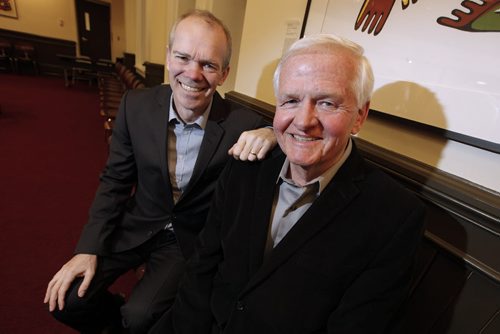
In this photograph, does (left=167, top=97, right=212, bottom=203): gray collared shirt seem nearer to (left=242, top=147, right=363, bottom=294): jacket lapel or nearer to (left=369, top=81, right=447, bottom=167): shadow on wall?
(left=242, top=147, right=363, bottom=294): jacket lapel

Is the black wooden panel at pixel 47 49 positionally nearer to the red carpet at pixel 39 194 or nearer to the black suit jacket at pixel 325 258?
the red carpet at pixel 39 194

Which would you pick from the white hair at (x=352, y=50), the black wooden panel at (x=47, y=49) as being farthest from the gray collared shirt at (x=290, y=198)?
the black wooden panel at (x=47, y=49)

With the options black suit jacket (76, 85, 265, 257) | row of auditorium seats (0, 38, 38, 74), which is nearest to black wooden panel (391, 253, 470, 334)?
black suit jacket (76, 85, 265, 257)

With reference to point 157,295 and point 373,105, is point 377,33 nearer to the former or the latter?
point 373,105

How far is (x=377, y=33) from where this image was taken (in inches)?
41.7

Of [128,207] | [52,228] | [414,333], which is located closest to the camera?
[414,333]

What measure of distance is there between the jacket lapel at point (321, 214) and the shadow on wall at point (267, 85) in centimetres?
103

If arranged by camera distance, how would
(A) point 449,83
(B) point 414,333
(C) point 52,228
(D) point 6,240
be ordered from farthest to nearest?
(C) point 52,228 < (D) point 6,240 < (B) point 414,333 < (A) point 449,83

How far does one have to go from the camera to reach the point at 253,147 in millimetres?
1066

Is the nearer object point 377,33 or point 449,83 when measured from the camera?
point 449,83

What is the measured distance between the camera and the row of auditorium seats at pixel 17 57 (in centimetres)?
861

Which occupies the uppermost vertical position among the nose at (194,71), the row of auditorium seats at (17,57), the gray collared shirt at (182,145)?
the nose at (194,71)

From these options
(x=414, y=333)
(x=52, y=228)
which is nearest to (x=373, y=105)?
(x=414, y=333)

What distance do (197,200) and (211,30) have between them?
844mm
